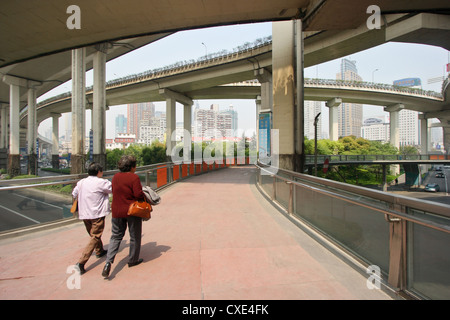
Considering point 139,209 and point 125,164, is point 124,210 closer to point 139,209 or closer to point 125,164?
point 139,209

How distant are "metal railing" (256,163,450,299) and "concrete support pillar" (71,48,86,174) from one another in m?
23.3

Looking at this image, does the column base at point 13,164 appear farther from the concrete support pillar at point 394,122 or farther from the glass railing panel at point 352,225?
the concrete support pillar at point 394,122

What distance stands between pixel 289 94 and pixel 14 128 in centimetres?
4047

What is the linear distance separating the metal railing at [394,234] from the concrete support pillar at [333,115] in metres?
37.3

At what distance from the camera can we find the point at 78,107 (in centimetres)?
2138

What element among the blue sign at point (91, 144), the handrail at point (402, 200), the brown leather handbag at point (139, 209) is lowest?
the brown leather handbag at point (139, 209)

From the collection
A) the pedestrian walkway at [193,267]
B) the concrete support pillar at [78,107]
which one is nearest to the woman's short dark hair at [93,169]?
the pedestrian walkway at [193,267]

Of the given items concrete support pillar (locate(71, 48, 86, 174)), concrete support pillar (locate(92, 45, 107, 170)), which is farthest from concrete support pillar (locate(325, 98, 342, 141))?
concrete support pillar (locate(71, 48, 86, 174))

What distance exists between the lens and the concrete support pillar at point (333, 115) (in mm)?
36800

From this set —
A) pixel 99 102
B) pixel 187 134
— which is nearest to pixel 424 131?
pixel 187 134

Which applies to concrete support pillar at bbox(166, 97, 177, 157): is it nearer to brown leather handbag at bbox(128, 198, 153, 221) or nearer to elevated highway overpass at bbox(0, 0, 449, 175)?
elevated highway overpass at bbox(0, 0, 449, 175)

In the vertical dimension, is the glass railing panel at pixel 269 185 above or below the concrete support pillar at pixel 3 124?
below

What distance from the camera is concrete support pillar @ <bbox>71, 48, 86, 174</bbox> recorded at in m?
21.0
